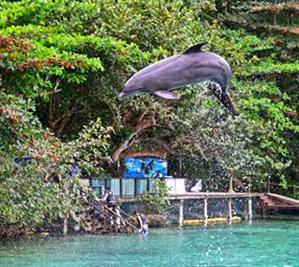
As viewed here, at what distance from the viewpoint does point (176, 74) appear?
3.85 m

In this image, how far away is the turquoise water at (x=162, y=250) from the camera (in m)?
12.1

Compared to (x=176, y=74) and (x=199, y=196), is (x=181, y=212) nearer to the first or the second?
(x=199, y=196)

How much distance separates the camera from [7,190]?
1067cm

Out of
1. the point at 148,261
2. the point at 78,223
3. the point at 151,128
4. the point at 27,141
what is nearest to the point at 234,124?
the point at 151,128

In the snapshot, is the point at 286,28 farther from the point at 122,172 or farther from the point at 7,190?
the point at 7,190

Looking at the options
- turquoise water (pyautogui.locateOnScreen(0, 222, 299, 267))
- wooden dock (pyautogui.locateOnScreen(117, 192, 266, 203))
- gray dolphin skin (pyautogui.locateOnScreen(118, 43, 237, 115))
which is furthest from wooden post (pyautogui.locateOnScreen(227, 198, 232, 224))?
gray dolphin skin (pyautogui.locateOnScreen(118, 43, 237, 115))

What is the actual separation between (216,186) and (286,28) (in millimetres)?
5598

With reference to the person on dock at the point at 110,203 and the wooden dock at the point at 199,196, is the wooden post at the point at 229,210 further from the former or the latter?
the person on dock at the point at 110,203

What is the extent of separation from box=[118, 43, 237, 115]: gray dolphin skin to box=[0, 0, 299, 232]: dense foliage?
6650mm

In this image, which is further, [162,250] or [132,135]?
[132,135]

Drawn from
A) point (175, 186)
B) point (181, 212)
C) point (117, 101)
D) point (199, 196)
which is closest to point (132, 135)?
point (117, 101)

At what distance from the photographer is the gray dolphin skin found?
3846 millimetres

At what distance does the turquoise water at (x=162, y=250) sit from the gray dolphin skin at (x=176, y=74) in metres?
7.84

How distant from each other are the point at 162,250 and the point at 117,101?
4176 mm
